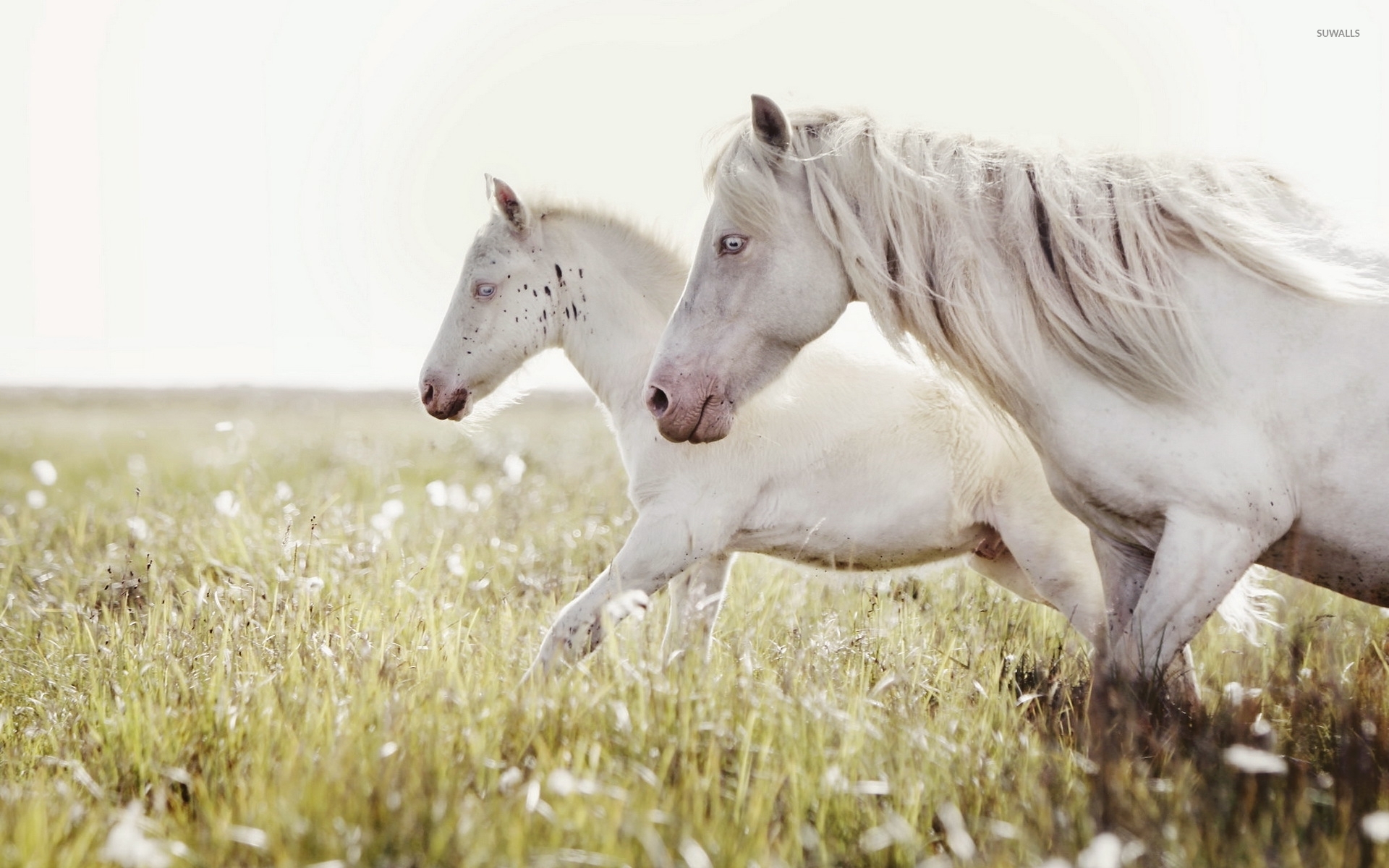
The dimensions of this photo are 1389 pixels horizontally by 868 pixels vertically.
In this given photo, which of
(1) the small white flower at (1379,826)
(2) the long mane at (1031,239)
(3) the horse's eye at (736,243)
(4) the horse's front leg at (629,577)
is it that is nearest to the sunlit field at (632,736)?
(1) the small white flower at (1379,826)

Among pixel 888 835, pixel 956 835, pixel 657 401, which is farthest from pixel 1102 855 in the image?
pixel 657 401

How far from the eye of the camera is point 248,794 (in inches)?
98.4

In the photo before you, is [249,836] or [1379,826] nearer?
[1379,826]

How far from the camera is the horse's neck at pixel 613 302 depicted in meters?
4.66

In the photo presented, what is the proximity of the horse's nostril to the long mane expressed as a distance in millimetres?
626

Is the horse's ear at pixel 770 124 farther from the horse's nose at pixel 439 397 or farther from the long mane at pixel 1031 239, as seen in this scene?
the horse's nose at pixel 439 397

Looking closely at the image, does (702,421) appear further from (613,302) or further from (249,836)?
(249,836)

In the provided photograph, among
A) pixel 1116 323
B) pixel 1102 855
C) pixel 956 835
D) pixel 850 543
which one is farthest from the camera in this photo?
pixel 850 543

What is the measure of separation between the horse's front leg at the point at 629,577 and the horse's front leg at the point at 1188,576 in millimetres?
1686

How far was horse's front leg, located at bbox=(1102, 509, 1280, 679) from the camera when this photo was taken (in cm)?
283

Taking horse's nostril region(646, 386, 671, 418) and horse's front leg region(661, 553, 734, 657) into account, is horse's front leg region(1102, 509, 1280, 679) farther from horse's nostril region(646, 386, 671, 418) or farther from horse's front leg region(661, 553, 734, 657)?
horse's front leg region(661, 553, 734, 657)

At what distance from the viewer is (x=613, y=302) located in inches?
186

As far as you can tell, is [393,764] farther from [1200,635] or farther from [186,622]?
[1200,635]

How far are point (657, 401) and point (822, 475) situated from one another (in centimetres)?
116
